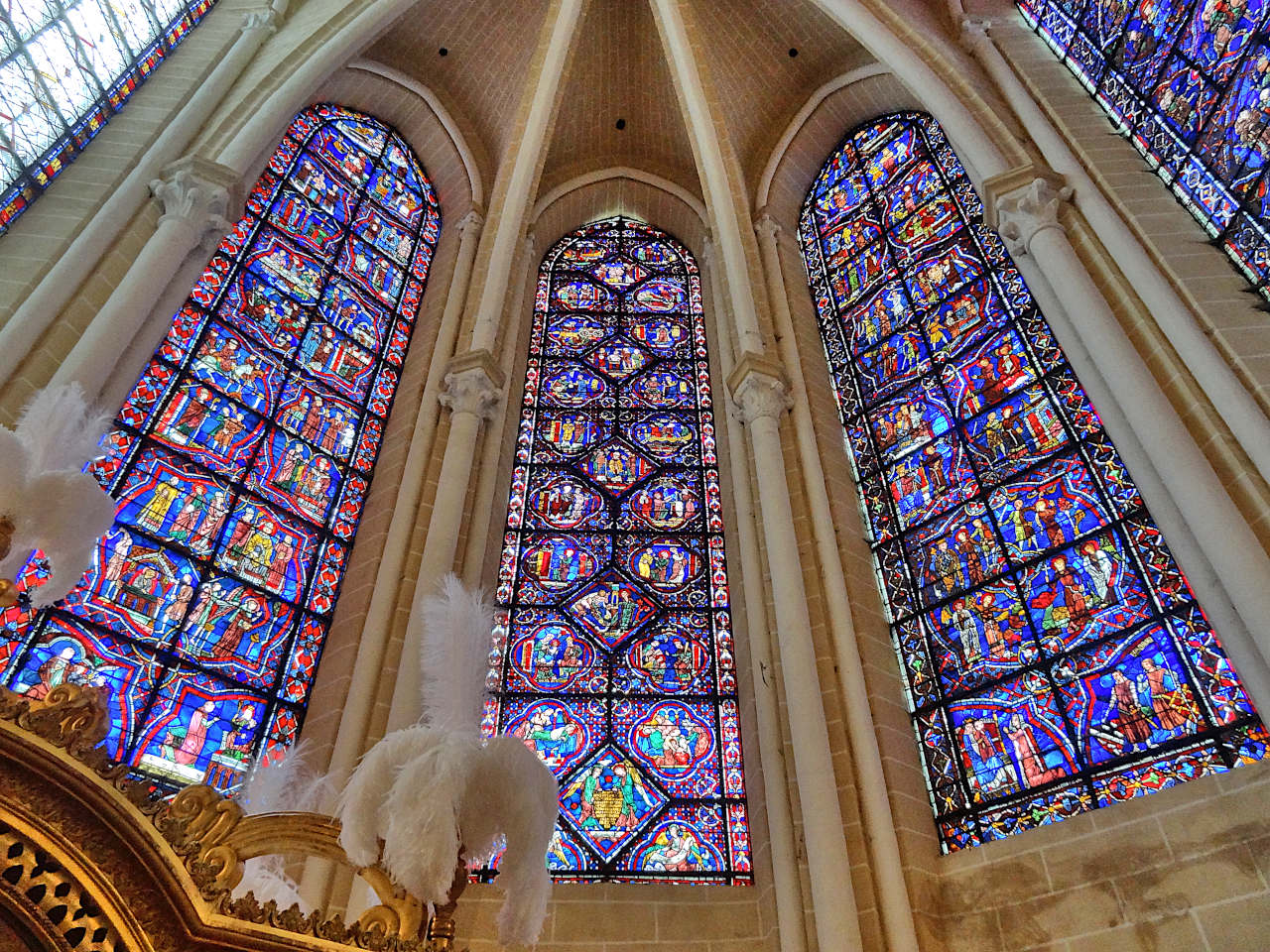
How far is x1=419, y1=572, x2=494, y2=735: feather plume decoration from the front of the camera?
98.7 inches

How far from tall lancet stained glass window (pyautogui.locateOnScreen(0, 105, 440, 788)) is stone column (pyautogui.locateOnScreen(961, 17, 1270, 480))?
531cm

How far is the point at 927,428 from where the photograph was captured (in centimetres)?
667

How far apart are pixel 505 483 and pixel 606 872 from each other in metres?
3.03

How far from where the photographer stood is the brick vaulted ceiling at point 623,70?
31.4ft

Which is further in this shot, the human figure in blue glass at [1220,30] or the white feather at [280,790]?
the human figure in blue glass at [1220,30]

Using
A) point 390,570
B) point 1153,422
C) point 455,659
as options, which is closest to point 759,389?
point 1153,422

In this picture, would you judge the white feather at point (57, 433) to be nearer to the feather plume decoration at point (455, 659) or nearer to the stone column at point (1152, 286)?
the feather plume decoration at point (455, 659)

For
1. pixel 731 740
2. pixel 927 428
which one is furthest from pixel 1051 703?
pixel 927 428

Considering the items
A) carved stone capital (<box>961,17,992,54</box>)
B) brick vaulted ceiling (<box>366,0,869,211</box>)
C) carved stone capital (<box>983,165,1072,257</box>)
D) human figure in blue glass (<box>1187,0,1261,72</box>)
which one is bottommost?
carved stone capital (<box>983,165,1072,257</box>)

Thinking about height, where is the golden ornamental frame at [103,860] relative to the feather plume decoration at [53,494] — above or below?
below

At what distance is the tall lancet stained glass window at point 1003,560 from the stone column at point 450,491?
289 centimetres

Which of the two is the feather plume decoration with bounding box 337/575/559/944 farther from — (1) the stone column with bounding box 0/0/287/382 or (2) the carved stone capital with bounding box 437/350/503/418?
(2) the carved stone capital with bounding box 437/350/503/418

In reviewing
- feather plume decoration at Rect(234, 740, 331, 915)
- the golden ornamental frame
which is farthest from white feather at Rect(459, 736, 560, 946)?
feather plume decoration at Rect(234, 740, 331, 915)

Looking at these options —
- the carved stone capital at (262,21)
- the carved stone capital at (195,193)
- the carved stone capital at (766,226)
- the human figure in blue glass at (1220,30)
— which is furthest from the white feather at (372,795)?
the carved stone capital at (766,226)
